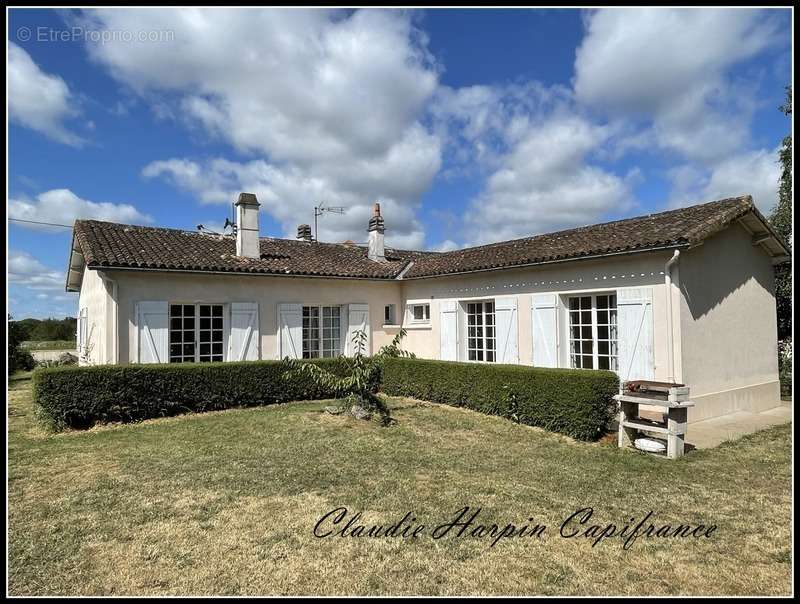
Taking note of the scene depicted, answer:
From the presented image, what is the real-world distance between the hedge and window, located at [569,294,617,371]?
6436mm

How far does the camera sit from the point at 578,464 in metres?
6.36

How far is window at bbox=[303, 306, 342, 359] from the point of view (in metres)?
13.1

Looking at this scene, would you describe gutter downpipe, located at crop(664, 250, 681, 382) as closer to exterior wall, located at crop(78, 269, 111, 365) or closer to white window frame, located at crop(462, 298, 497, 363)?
white window frame, located at crop(462, 298, 497, 363)

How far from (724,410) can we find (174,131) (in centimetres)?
1324

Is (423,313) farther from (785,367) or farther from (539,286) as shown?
(785,367)

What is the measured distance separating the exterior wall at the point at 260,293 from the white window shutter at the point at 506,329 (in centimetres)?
398

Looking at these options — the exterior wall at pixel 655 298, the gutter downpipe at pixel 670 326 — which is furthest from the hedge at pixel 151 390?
the gutter downpipe at pixel 670 326

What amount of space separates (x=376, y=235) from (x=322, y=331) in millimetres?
4021

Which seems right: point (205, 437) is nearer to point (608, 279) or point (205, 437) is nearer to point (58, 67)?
point (58, 67)

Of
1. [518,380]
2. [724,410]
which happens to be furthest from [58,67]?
[724,410]

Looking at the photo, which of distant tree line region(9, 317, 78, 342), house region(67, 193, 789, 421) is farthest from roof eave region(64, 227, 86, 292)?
distant tree line region(9, 317, 78, 342)

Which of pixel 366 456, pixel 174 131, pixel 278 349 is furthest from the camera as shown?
pixel 278 349

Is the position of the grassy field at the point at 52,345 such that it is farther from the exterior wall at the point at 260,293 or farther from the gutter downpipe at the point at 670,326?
the gutter downpipe at the point at 670,326

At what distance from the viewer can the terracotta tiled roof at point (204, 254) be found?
10.5m
